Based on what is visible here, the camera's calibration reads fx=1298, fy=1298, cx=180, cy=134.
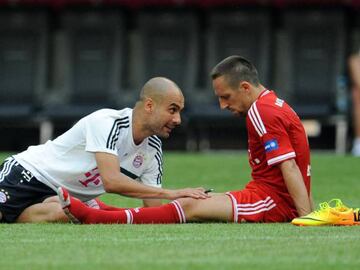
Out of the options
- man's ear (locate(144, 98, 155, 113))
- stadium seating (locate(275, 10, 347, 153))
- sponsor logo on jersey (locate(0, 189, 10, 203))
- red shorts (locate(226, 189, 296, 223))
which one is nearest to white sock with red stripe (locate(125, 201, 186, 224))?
red shorts (locate(226, 189, 296, 223))

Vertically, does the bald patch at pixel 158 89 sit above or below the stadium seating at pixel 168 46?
above

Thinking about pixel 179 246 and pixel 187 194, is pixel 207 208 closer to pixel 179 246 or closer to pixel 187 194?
pixel 187 194

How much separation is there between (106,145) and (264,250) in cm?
225

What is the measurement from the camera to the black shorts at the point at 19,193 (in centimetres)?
1030

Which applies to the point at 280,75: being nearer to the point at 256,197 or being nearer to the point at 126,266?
the point at 256,197

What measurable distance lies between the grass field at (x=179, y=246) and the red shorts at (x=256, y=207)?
0.35 meters

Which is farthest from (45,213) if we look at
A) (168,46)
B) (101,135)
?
(168,46)

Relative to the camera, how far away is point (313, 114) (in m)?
27.7

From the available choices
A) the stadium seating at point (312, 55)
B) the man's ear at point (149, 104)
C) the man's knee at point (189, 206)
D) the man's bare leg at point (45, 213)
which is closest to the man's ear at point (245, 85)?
the man's ear at point (149, 104)

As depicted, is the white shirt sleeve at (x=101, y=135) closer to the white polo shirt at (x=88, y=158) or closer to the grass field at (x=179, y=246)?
the white polo shirt at (x=88, y=158)

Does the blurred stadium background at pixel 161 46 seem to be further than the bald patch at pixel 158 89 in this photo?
Yes

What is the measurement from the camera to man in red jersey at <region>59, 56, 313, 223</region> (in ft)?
32.3

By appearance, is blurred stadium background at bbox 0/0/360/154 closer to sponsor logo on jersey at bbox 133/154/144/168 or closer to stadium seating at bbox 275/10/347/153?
stadium seating at bbox 275/10/347/153

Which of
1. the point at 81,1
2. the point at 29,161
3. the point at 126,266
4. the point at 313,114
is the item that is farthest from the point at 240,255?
the point at 81,1
